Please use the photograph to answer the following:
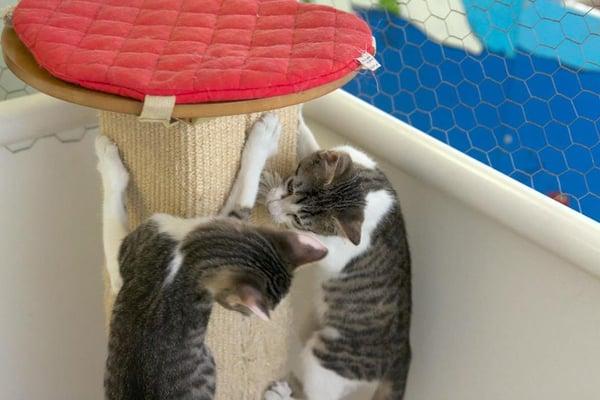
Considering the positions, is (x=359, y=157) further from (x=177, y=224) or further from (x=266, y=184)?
(x=177, y=224)

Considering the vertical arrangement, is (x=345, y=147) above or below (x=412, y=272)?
above

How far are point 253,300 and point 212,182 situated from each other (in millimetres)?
210

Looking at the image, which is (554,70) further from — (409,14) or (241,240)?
(241,240)

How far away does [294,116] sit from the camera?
128cm

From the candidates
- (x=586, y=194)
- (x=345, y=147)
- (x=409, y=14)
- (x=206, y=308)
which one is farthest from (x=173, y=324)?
(x=409, y=14)

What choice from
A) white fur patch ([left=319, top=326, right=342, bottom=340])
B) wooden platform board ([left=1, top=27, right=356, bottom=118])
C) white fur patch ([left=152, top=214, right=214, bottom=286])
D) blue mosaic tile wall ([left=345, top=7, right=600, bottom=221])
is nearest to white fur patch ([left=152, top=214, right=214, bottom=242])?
white fur patch ([left=152, top=214, right=214, bottom=286])

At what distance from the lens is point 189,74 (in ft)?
3.22

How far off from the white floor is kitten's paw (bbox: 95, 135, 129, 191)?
0.31 metres

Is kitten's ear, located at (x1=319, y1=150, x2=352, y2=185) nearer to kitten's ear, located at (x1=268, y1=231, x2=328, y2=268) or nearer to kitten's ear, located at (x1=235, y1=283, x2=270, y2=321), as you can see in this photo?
kitten's ear, located at (x1=268, y1=231, x2=328, y2=268)

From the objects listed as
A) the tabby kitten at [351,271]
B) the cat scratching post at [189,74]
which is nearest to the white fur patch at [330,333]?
the tabby kitten at [351,271]

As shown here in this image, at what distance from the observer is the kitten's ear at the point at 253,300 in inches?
40.4

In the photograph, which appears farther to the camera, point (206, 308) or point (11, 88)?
point (11, 88)

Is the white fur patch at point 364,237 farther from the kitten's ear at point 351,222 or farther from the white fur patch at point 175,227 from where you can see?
the white fur patch at point 175,227

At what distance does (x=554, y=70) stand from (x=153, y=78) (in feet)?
2.11
